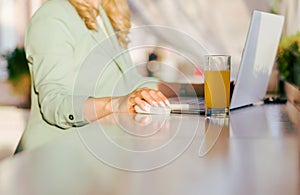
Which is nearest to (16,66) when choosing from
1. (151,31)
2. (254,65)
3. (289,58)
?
(151,31)

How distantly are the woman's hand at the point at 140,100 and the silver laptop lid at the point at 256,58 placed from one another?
0.21 meters

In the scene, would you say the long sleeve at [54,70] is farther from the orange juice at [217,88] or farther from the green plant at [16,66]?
the green plant at [16,66]

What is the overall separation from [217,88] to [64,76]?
0.53 m

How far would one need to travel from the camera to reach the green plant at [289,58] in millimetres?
2357

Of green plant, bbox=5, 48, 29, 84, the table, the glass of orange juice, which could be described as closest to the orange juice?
the glass of orange juice

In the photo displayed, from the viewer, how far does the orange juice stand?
127 centimetres

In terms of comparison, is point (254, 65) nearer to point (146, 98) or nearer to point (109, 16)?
point (146, 98)

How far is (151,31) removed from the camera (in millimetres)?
2809

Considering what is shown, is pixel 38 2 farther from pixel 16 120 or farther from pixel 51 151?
pixel 51 151

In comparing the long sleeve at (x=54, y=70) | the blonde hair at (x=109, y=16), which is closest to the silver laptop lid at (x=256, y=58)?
the long sleeve at (x=54, y=70)

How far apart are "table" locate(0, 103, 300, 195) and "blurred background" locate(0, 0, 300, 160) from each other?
1689 mm

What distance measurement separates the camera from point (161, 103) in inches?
54.6

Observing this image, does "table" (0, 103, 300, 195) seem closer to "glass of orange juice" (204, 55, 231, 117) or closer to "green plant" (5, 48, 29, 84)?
"glass of orange juice" (204, 55, 231, 117)

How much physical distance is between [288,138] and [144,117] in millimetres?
459
